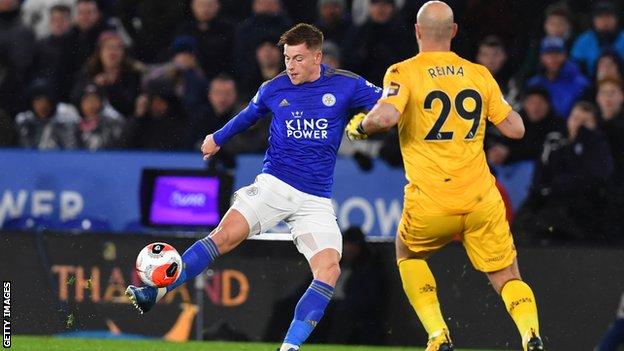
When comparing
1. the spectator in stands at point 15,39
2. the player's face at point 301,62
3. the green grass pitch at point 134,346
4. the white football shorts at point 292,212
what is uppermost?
the player's face at point 301,62

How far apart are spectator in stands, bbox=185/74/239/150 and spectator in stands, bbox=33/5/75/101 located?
2195 millimetres

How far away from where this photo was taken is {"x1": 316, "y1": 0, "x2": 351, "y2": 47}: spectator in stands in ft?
50.5

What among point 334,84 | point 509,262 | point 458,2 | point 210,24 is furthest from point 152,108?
point 509,262

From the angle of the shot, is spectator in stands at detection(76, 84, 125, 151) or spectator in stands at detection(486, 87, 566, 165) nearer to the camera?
spectator in stands at detection(486, 87, 566, 165)

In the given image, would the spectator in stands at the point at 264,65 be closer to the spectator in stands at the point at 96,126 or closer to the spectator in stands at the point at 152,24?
the spectator in stands at the point at 152,24

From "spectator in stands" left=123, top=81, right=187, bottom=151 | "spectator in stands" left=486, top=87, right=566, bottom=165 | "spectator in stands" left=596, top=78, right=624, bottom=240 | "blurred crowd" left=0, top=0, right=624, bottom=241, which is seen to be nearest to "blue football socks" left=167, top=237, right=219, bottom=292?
"blurred crowd" left=0, top=0, right=624, bottom=241

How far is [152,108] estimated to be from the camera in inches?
603

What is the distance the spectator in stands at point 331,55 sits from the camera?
47.9ft

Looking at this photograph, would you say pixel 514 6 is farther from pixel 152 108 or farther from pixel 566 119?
pixel 152 108

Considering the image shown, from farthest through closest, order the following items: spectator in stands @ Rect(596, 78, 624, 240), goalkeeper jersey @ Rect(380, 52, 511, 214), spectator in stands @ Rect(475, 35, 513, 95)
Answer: spectator in stands @ Rect(475, 35, 513, 95), spectator in stands @ Rect(596, 78, 624, 240), goalkeeper jersey @ Rect(380, 52, 511, 214)

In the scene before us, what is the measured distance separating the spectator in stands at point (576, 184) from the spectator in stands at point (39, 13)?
617 cm

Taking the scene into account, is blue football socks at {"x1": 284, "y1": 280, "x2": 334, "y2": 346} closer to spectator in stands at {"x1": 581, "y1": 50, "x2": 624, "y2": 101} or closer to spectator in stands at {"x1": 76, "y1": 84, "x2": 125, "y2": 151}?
spectator in stands at {"x1": 581, "y1": 50, "x2": 624, "y2": 101}

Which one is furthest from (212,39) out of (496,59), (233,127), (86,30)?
(233,127)

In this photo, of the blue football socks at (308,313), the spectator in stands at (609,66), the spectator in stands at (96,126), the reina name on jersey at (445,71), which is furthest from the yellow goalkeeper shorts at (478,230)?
the spectator in stands at (96,126)
